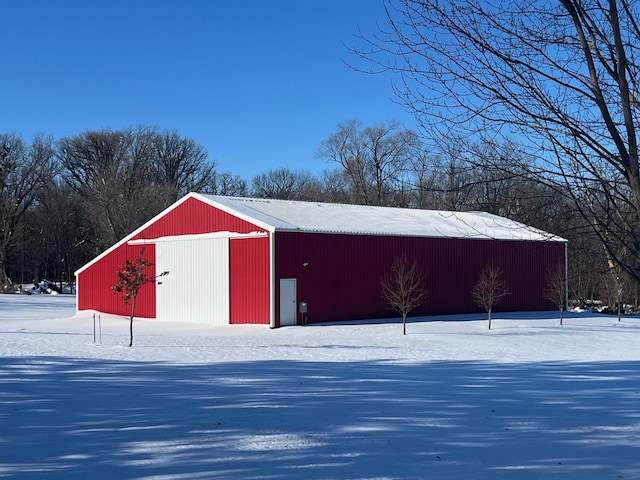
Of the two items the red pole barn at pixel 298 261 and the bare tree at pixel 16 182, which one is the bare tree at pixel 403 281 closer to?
the red pole barn at pixel 298 261

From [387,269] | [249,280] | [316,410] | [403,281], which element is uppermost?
[387,269]

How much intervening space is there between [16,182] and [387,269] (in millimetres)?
43525

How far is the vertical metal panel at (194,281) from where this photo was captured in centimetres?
2931

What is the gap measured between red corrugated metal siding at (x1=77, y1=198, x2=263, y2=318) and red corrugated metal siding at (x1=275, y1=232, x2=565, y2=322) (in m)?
2.55

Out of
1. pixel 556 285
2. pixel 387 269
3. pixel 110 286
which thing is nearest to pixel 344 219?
pixel 387 269

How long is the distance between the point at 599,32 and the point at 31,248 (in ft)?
215

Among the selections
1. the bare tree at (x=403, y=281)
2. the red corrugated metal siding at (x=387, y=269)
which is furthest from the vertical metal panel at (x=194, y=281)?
the bare tree at (x=403, y=281)

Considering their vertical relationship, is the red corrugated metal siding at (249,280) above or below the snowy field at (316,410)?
above

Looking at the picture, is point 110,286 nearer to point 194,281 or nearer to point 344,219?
point 194,281

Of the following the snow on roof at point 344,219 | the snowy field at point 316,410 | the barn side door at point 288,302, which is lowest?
the snowy field at point 316,410

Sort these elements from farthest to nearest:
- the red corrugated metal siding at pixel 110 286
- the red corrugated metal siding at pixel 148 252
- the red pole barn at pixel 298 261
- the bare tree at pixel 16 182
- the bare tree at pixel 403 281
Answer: the bare tree at pixel 16 182 < the red corrugated metal siding at pixel 110 286 < the red corrugated metal siding at pixel 148 252 < the bare tree at pixel 403 281 < the red pole barn at pixel 298 261

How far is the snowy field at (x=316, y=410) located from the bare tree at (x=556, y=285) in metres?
9.84

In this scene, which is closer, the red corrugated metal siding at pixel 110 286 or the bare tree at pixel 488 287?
the bare tree at pixel 488 287

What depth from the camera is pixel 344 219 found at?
32406 millimetres
